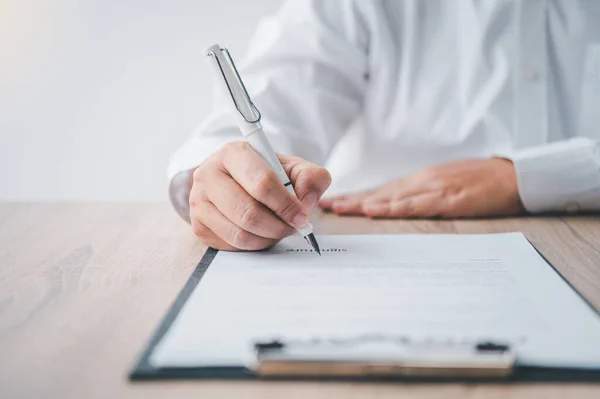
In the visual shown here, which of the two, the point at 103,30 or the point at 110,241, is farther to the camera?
the point at 103,30

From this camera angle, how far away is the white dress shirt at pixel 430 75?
42.9 inches

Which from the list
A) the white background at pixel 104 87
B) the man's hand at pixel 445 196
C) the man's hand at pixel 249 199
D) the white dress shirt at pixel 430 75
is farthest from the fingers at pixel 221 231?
the white background at pixel 104 87

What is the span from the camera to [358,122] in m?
1.25

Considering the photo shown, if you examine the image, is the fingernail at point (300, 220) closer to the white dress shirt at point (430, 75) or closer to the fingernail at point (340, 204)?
the fingernail at point (340, 204)

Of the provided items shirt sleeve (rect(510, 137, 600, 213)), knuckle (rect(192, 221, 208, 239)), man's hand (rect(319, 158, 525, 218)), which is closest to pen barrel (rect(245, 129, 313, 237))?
knuckle (rect(192, 221, 208, 239))

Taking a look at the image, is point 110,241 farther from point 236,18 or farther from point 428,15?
point 236,18

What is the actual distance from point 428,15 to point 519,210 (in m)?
0.49

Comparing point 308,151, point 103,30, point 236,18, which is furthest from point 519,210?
point 103,30

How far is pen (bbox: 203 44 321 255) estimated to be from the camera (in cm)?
63

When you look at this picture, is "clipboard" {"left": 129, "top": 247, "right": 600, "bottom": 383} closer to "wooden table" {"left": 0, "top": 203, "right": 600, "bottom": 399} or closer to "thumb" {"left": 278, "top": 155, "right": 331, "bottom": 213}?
"wooden table" {"left": 0, "top": 203, "right": 600, "bottom": 399}

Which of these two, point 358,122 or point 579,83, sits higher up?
point 358,122

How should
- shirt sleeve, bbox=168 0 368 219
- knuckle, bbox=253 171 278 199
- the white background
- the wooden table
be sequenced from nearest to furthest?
the wooden table < knuckle, bbox=253 171 278 199 < shirt sleeve, bbox=168 0 368 219 < the white background

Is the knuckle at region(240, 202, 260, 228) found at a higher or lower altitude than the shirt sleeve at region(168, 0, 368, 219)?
lower

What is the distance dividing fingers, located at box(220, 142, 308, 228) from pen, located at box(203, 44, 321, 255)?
0.03 ft
